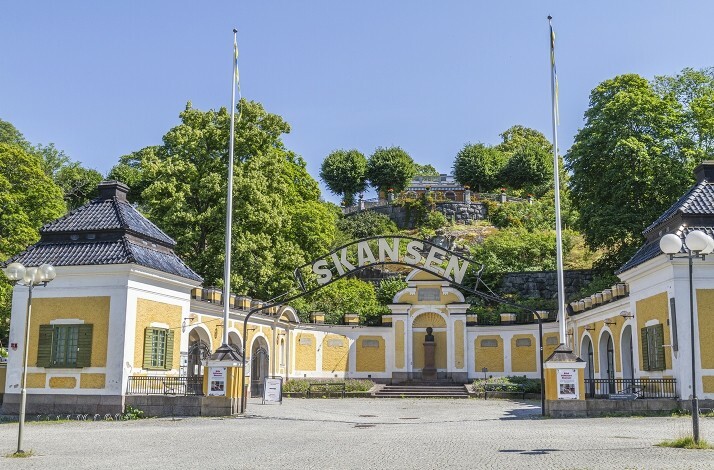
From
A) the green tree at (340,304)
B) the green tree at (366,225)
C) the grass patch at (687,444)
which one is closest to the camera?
the grass patch at (687,444)

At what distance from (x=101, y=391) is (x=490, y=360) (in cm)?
2407

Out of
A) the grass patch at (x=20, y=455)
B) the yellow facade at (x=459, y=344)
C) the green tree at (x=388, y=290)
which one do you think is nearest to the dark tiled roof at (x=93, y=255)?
the grass patch at (x=20, y=455)

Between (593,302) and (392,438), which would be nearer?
(392,438)

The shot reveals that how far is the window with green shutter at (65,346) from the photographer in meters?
23.4

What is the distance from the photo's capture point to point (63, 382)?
2348 cm

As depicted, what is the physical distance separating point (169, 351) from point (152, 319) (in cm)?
142

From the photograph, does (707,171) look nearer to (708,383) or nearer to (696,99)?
(708,383)

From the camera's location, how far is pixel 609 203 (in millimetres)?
39500

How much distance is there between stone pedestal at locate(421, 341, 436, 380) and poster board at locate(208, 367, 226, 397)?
2149 cm

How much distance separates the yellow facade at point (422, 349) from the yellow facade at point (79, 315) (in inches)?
902

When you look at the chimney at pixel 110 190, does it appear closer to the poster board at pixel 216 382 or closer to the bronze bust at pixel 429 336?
the poster board at pixel 216 382

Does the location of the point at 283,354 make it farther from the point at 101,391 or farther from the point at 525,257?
the point at 525,257

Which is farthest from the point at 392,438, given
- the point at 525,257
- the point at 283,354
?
the point at 525,257

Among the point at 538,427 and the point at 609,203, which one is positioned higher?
the point at 609,203
